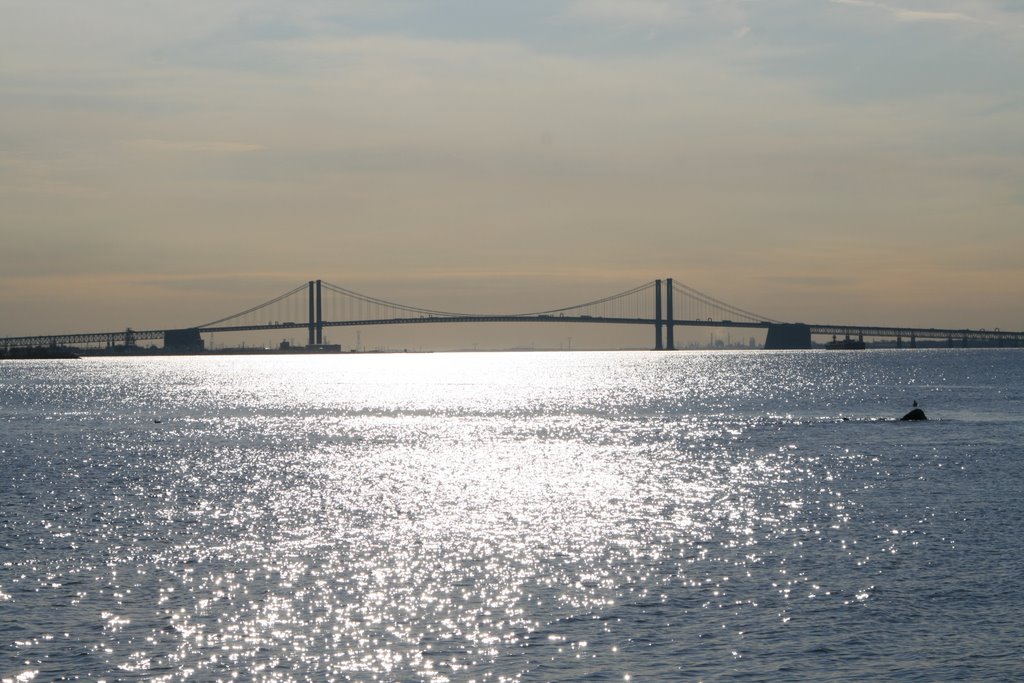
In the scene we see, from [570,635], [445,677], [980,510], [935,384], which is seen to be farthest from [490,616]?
[935,384]

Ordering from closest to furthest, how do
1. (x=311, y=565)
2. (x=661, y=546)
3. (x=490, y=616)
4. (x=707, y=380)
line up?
(x=490, y=616)
(x=311, y=565)
(x=661, y=546)
(x=707, y=380)

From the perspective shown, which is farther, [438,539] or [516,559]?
[438,539]

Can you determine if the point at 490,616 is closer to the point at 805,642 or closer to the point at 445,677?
the point at 445,677

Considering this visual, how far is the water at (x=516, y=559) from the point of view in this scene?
18.1 metres

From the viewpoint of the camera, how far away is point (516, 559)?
25.5 metres

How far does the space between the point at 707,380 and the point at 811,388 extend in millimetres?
26505

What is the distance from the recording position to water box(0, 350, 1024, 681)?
18.1m

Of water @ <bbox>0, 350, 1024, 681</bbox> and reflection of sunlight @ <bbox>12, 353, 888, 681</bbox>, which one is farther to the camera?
reflection of sunlight @ <bbox>12, 353, 888, 681</bbox>

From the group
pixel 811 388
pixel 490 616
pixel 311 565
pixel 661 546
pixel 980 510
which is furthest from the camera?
pixel 811 388

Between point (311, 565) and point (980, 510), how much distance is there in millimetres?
17751

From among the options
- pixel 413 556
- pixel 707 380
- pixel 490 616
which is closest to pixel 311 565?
pixel 413 556

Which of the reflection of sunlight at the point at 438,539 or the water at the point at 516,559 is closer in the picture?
the water at the point at 516,559

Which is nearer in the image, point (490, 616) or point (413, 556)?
point (490, 616)

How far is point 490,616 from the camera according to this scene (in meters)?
20.4
